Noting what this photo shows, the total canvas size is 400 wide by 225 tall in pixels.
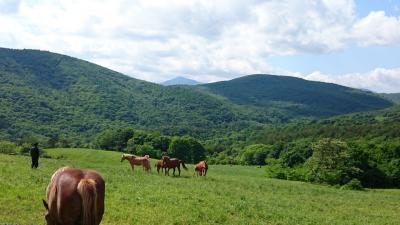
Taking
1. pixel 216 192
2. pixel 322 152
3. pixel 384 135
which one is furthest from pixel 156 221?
pixel 384 135

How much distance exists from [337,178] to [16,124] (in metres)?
128

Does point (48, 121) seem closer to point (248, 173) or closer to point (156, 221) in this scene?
point (248, 173)

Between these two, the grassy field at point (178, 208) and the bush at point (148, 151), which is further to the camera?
the bush at point (148, 151)

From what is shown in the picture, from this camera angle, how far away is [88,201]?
33.0 feet

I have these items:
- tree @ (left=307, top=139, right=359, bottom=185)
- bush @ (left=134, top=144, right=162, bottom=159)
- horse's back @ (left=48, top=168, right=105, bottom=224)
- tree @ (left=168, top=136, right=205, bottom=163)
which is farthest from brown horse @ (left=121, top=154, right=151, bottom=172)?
tree @ (left=168, top=136, right=205, bottom=163)

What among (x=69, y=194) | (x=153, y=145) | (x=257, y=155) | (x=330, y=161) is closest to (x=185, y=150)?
(x=153, y=145)

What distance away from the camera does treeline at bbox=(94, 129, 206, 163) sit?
101812 millimetres

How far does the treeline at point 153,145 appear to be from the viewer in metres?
102

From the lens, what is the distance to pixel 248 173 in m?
69.4

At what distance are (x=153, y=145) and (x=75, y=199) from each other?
9667 centimetres

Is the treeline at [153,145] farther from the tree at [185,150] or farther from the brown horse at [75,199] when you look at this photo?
the brown horse at [75,199]

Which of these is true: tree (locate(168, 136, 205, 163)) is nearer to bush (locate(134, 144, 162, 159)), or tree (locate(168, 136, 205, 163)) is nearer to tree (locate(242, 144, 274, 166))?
bush (locate(134, 144, 162, 159))

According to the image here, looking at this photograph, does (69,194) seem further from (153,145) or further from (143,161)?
(153,145)

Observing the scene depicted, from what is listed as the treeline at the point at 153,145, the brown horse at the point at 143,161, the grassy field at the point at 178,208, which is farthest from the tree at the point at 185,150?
the grassy field at the point at 178,208
